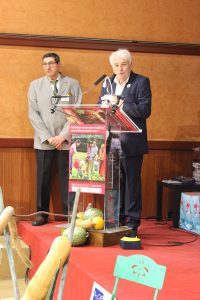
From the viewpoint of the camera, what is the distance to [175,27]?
5816mm

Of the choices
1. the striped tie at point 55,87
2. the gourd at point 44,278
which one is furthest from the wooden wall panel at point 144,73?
the gourd at point 44,278

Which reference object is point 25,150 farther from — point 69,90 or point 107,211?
point 107,211

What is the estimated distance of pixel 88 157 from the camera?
4.21 meters

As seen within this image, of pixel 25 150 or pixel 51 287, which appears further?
pixel 25 150

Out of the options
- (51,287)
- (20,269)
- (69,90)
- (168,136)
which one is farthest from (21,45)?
(51,287)

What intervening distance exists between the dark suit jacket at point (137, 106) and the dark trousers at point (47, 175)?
104 centimetres

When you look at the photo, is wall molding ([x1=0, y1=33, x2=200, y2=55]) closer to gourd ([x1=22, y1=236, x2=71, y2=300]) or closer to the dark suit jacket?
the dark suit jacket

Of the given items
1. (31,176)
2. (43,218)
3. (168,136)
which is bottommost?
(43,218)

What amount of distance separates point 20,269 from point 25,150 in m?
1.28

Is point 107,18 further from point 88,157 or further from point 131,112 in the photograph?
point 88,157

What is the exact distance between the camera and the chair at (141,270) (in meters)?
2.08

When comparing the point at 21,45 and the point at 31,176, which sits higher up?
the point at 21,45

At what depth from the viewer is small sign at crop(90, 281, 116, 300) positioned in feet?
9.68

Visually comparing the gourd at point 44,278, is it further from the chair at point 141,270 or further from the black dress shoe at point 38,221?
the black dress shoe at point 38,221
